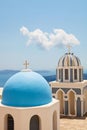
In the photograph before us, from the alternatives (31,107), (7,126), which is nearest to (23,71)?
(31,107)

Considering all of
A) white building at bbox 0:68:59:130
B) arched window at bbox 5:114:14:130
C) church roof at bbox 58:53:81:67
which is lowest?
arched window at bbox 5:114:14:130

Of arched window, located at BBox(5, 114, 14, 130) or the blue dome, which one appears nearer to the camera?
the blue dome

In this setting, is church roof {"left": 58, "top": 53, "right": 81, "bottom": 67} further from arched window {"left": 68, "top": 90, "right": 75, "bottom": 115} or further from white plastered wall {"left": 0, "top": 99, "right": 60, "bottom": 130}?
white plastered wall {"left": 0, "top": 99, "right": 60, "bottom": 130}

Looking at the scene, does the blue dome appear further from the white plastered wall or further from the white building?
the white plastered wall

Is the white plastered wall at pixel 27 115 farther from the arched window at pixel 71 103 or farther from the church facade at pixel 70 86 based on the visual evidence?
the arched window at pixel 71 103

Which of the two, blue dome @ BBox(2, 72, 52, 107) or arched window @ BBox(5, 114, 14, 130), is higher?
blue dome @ BBox(2, 72, 52, 107)

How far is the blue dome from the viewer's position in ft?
35.1

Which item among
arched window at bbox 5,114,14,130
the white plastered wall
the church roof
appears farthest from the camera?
the church roof

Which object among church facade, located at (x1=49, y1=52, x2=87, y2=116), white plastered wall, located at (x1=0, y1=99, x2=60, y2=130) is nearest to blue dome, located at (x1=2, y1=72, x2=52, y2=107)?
white plastered wall, located at (x1=0, y1=99, x2=60, y2=130)

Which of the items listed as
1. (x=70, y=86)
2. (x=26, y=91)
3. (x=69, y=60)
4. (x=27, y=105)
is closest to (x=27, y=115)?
(x=27, y=105)

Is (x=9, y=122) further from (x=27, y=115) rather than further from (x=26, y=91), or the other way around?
(x=26, y=91)

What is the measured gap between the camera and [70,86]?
22.5m

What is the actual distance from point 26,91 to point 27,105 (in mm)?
625

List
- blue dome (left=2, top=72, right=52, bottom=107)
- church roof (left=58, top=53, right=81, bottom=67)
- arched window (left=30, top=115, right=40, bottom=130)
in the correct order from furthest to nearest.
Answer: church roof (left=58, top=53, right=81, bottom=67) < arched window (left=30, top=115, right=40, bottom=130) < blue dome (left=2, top=72, right=52, bottom=107)
